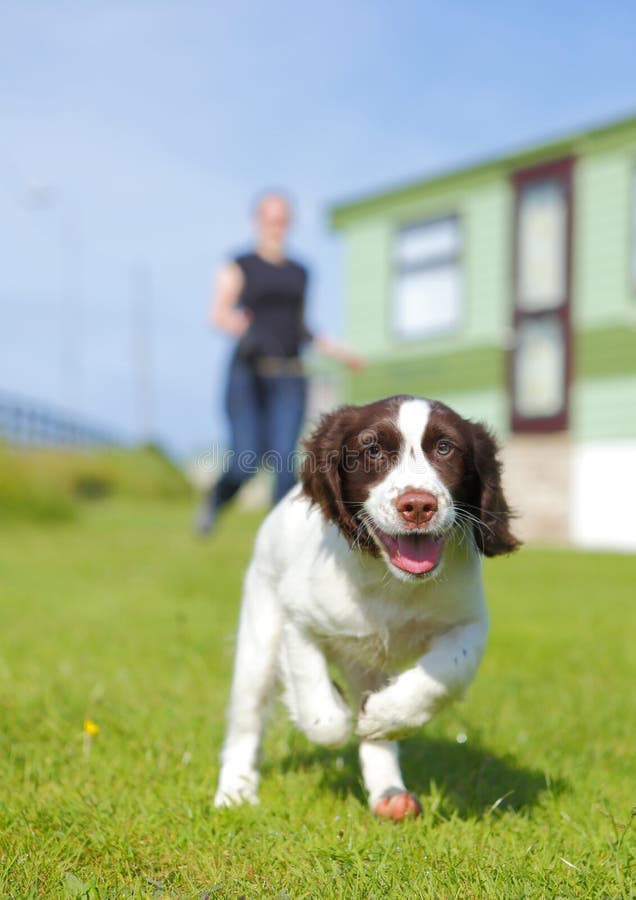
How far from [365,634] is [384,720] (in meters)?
0.28

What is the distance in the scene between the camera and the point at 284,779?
10.7ft

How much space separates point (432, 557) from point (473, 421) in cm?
60

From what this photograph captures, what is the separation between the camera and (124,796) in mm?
2957

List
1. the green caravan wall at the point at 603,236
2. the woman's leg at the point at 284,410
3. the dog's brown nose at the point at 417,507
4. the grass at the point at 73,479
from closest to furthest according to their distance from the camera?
the dog's brown nose at the point at 417,507 < the woman's leg at the point at 284,410 < the green caravan wall at the point at 603,236 < the grass at the point at 73,479

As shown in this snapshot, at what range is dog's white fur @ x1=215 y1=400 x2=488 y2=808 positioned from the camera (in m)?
2.73

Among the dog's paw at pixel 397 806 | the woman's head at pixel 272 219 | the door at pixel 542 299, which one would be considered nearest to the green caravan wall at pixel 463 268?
the door at pixel 542 299

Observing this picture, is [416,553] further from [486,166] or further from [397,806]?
[486,166]

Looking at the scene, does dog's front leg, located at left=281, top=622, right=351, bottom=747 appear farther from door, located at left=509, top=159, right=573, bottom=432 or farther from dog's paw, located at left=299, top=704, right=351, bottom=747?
door, located at left=509, top=159, right=573, bottom=432

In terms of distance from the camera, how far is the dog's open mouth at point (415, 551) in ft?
8.79

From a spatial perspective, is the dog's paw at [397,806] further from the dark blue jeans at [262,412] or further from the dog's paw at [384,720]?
the dark blue jeans at [262,412]

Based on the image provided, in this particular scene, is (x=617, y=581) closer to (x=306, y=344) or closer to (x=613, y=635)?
(x=613, y=635)

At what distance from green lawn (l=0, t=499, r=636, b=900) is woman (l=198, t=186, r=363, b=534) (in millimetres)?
1263

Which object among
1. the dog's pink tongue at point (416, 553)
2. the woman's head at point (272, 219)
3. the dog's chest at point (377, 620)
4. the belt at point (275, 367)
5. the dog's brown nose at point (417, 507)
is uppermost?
the woman's head at point (272, 219)

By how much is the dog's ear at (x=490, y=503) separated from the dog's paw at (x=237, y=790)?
3.42ft
